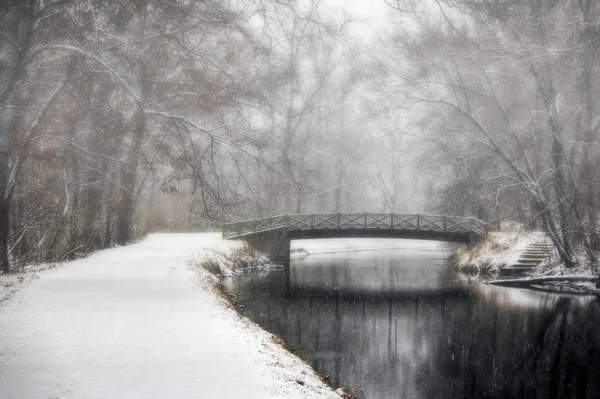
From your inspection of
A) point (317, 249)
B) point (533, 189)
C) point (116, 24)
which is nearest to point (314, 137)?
point (317, 249)

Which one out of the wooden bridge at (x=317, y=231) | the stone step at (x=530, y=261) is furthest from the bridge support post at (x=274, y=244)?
the stone step at (x=530, y=261)

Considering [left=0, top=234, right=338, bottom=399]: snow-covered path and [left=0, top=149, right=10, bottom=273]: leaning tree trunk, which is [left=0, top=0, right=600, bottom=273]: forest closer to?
[left=0, top=149, right=10, bottom=273]: leaning tree trunk

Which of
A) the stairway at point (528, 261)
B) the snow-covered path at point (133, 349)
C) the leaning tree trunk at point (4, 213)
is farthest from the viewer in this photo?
the stairway at point (528, 261)

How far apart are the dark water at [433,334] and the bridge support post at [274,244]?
502 centimetres

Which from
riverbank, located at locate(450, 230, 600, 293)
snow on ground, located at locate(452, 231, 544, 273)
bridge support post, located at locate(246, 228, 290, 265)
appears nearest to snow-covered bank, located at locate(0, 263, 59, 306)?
bridge support post, located at locate(246, 228, 290, 265)

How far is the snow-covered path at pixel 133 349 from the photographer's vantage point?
5.21m

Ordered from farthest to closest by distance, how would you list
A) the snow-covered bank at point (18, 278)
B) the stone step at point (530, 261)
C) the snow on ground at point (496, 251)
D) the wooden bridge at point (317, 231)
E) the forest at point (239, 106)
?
1. the wooden bridge at point (317, 231)
2. the snow on ground at point (496, 251)
3. the stone step at point (530, 261)
4. the snow-covered bank at point (18, 278)
5. the forest at point (239, 106)

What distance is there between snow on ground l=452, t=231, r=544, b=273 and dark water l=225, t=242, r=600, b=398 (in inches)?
127

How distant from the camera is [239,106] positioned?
9.63 m

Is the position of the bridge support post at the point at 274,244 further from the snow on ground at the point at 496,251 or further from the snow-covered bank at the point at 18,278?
the snow-covered bank at the point at 18,278

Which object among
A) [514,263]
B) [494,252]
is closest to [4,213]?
[514,263]

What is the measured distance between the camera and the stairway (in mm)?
20684

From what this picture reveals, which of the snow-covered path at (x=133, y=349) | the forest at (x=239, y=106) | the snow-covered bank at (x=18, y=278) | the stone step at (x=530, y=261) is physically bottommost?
the snow-covered path at (x=133, y=349)

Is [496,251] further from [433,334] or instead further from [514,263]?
[433,334]
